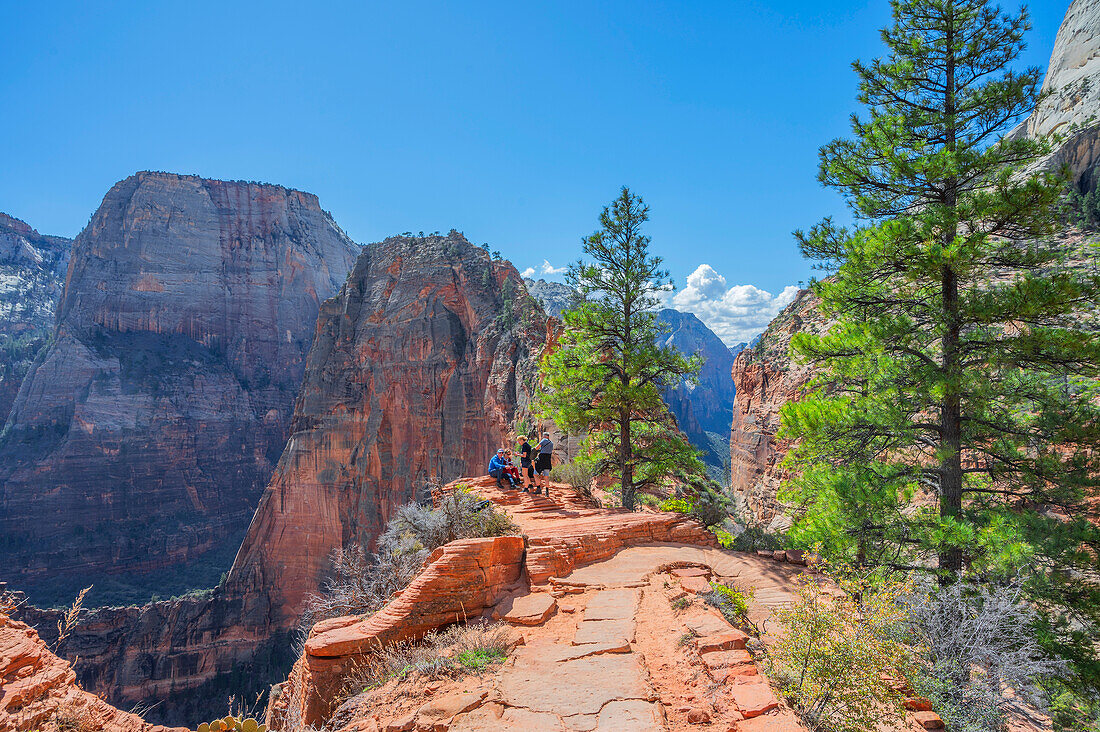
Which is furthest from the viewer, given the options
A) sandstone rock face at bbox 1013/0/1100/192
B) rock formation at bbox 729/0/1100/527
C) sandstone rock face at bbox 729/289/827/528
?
sandstone rock face at bbox 729/289/827/528

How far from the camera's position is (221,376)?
75.8m

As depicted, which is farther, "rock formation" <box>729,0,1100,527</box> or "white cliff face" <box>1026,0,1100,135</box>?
"rock formation" <box>729,0,1100,527</box>

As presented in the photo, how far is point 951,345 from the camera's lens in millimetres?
7391

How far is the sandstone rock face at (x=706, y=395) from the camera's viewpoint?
316 feet

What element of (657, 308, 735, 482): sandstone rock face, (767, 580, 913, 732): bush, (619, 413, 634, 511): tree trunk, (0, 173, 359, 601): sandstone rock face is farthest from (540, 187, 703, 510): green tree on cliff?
(657, 308, 735, 482): sandstone rock face

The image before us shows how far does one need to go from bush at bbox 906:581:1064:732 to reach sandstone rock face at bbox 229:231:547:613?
95.0ft

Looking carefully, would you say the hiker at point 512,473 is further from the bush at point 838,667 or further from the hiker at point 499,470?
the bush at point 838,667

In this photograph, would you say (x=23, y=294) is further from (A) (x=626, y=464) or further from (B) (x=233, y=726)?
(A) (x=626, y=464)

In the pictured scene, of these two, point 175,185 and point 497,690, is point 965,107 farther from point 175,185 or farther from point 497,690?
point 175,185

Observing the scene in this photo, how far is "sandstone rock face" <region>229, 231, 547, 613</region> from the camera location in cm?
3531

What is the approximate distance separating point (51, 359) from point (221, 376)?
19209 mm

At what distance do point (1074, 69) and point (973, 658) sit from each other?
4366cm

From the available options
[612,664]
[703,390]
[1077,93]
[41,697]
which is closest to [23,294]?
[41,697]

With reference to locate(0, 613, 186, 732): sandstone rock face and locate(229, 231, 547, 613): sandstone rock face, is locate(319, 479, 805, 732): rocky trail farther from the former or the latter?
locate(229, 231, 547, 613): sandstone rock face
